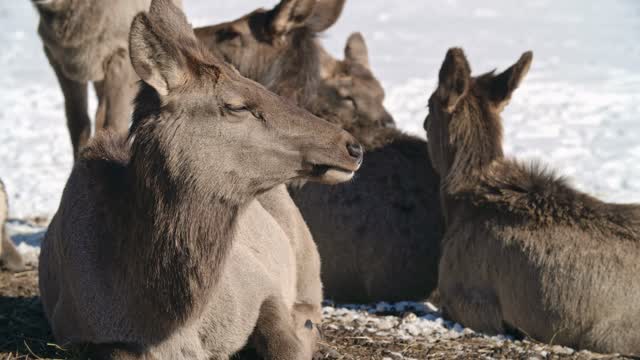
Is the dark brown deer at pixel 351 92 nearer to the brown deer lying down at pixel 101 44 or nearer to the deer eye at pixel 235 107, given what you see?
the brown deer lying down at pixel 101 44

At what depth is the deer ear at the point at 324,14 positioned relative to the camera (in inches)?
311

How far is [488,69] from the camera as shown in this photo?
18016 millimetres

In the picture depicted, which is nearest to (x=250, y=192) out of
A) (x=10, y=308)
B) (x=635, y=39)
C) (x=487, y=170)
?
(x=10, y=308)

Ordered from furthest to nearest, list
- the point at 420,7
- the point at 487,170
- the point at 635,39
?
the point at 420,7
the point at 635,39
the point at 487,170

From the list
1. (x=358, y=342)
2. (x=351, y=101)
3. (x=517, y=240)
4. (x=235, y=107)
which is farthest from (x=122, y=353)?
(x=351, y=101)

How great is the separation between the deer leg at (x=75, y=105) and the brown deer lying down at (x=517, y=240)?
3261 mm

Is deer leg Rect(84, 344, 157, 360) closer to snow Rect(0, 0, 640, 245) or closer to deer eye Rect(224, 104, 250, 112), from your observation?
deer eye Rect(224, 104, 250, 112)

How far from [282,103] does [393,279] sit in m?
3.28

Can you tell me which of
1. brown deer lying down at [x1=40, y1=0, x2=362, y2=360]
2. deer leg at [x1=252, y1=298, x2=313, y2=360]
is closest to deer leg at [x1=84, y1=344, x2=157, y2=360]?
brown deer lying down at [x1=40, y1=0, x2=362, y2=360]

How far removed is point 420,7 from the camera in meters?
27.3

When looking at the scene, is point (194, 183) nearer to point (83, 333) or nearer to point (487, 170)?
point (83, 333)

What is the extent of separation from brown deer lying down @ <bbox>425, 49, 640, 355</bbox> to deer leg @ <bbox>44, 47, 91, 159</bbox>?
3.26 meters

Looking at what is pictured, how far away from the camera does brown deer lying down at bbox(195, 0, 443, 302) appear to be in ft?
23.4

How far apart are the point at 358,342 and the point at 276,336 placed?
94 cm
